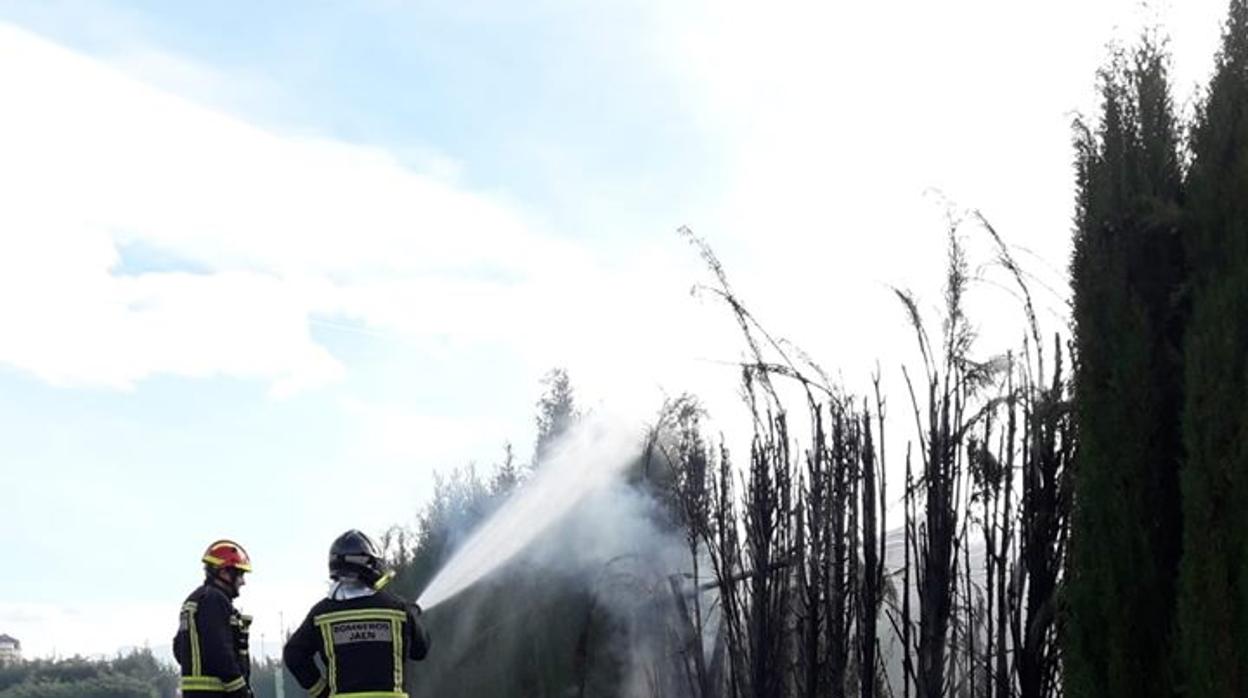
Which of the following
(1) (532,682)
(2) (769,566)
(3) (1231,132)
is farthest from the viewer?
(1) (532,682)

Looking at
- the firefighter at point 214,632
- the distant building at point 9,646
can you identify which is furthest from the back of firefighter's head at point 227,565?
the distant building at point 9,646

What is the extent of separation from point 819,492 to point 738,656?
1458 mm

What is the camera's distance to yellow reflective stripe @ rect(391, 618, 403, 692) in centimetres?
789

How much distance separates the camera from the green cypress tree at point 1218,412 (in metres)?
4.80

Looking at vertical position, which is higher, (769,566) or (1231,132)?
(1231,132)

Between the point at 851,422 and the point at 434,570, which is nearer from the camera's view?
the point at 851,422

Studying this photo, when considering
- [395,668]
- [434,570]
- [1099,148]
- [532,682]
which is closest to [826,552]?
[395,668]

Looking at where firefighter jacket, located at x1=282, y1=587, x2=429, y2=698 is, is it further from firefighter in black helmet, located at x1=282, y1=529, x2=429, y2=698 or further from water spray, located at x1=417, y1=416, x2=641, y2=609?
water spray, located at x1=417, y1=416, x2=641, y2=609

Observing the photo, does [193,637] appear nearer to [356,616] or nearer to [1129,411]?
[356,616]

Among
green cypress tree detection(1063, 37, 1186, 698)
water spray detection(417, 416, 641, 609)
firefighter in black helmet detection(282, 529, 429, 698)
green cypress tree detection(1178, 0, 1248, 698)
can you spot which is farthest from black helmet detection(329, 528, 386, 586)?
water spray detection(417, 416, 641, 609)

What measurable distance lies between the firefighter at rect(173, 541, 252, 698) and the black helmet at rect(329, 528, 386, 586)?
130 cm

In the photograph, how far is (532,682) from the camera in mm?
18062

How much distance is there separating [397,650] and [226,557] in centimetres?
164

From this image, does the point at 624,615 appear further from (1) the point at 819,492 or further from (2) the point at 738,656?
(1) the point at 819,492
